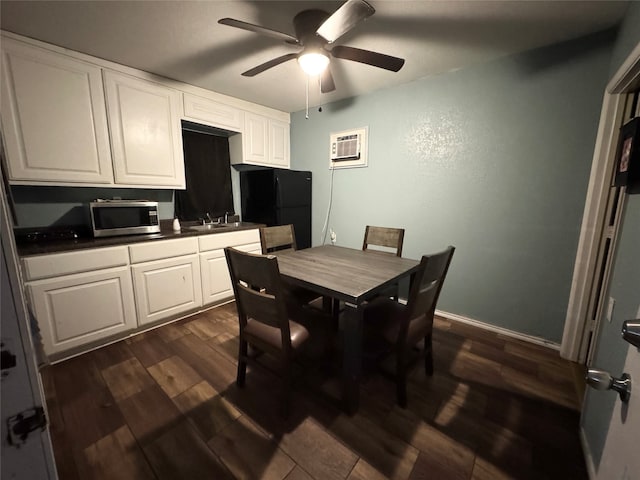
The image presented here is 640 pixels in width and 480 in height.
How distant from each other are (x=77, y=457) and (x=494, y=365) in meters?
2.48

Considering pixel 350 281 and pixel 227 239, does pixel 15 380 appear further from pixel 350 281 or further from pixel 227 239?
pixel 227 239

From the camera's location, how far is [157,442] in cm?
127

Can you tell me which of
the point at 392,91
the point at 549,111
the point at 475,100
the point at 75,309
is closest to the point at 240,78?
the point at 392,91

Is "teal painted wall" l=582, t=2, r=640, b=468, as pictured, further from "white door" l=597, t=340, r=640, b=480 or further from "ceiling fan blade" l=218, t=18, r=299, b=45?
"ceiling fan blade" l=218, t=18, r=299, b=45

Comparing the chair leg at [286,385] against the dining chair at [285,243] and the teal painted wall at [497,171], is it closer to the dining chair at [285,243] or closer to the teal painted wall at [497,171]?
the dining chair at [285,243]

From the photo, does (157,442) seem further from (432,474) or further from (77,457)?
(432,474)

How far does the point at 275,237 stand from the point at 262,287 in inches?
41.0

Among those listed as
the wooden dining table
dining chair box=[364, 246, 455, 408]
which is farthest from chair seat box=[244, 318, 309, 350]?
dining chair box=[364, 246, 455, 408]

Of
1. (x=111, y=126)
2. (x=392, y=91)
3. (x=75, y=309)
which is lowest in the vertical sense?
(x=75, y=309)

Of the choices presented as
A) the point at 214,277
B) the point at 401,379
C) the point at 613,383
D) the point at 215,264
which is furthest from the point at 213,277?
the point at 613,383

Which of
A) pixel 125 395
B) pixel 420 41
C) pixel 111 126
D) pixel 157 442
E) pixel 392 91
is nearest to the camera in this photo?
pixel 157 442

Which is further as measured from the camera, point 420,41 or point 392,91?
point 392,91

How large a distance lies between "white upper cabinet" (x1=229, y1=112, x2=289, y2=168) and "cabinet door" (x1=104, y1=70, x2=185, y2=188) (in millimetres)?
722

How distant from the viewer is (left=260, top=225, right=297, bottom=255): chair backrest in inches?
84.5
